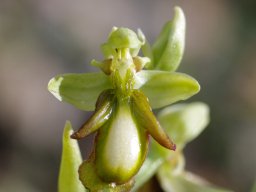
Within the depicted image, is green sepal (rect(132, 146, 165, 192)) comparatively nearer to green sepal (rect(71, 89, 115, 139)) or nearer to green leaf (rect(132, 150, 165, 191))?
green leaf (rect(132, 150, 165, 191))

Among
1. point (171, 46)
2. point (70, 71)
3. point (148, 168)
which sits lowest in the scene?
point (70, 71)

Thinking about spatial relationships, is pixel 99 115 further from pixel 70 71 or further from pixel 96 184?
pixel 70 71

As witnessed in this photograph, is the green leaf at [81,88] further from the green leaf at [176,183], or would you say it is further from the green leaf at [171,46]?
the green leaf at [176,183]

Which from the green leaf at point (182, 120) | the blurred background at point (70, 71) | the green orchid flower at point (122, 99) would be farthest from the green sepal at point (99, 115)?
the blurred background at point (70, 71)

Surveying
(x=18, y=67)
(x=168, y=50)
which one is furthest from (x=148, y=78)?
(x=18, y=67)

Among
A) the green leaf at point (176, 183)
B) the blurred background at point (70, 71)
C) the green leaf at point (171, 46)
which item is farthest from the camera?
the blurred background at point (70, 71)

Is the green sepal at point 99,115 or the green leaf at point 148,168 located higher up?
the green sepal at point 99,115

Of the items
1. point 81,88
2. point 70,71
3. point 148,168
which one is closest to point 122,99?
point 81,88
